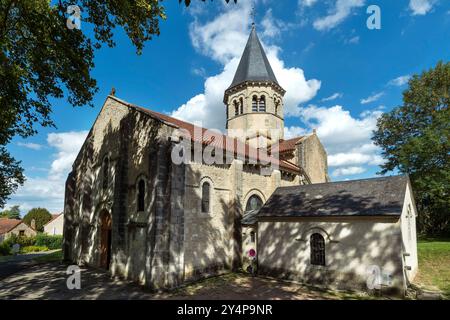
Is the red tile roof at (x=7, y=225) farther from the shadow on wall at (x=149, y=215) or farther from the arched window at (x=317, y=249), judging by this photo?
the arched window at (x=317, y=249)

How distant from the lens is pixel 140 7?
32.2 feet

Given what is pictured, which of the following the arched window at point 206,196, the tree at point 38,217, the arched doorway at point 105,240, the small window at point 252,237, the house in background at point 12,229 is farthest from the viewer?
the tree at point 38,217

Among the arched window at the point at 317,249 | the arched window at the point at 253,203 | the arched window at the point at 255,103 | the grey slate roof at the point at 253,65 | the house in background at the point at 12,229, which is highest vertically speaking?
the grey slate roof at the point at 253,65

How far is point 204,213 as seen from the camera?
13.9m

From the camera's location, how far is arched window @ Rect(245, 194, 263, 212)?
54.6ft

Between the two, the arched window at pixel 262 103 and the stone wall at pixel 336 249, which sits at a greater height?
the arched window at pixel 262 103

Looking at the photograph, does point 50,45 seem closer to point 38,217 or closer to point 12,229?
point 12,229

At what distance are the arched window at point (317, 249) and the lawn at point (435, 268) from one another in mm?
4885

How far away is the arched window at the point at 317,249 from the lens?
12.2m

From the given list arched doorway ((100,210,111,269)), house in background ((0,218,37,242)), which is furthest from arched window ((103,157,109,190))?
house in background ((0,218,37,242))

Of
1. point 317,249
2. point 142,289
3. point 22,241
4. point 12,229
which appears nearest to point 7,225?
point 12,229

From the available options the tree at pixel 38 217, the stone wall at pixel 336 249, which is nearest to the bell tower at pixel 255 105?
the stone wall at pixel 336 249
